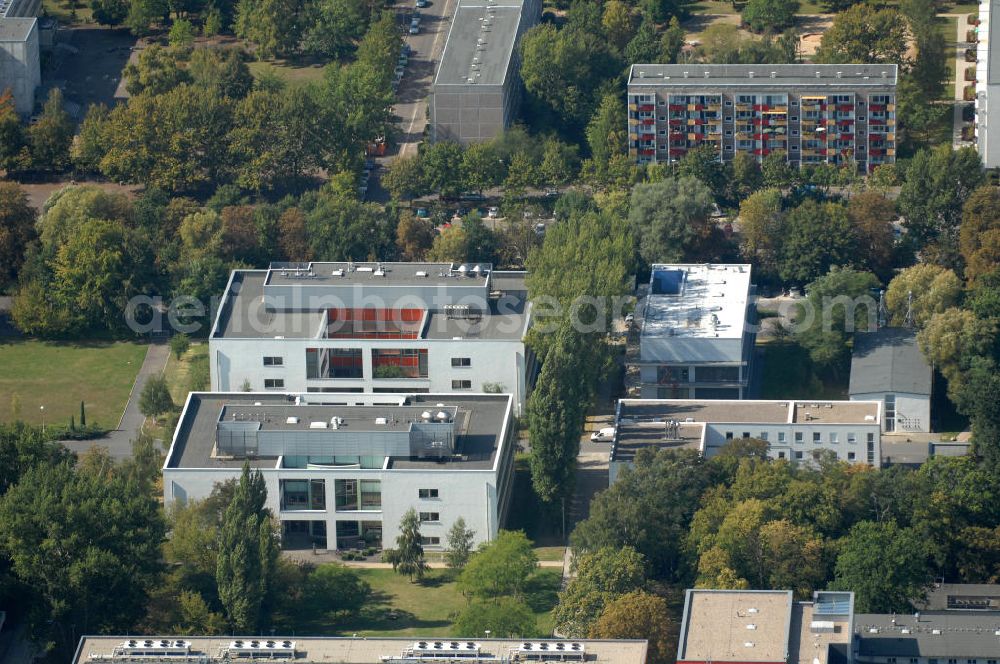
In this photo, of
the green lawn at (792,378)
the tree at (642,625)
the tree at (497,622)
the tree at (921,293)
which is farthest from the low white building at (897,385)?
the tree at (497,622)

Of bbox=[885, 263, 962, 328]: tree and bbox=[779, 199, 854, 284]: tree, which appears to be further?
bbox=[779, 199, 854, 284]: tree

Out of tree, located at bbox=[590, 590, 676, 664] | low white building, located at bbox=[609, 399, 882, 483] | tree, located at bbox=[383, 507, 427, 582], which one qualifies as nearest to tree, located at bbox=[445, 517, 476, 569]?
tree, located at bbox=[383, 507, 427, 582]

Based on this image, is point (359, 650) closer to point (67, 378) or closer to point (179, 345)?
point (179, 345)

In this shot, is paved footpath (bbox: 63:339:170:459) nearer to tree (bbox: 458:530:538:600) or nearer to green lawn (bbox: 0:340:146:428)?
green lawn (bbox: 0:340:146:428)

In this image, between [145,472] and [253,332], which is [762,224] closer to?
[253,332]

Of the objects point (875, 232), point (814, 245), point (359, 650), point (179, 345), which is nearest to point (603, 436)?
point (814, 245)

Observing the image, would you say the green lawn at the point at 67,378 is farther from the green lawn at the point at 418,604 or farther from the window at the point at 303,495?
the green lawn at the point at 418,604
